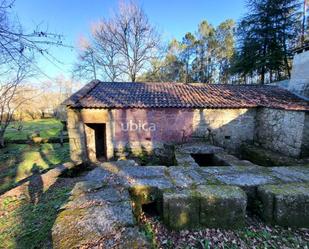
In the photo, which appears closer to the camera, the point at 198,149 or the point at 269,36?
the point at 198,149

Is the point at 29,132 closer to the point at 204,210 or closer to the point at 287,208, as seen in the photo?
the point at 204,210

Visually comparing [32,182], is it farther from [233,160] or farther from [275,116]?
[275,116]

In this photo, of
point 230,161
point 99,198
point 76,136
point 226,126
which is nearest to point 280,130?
point 226,126

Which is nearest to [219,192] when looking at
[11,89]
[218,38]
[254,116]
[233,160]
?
[233,160]

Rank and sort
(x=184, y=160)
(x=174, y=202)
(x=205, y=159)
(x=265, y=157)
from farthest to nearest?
(x=205, y=159) → (x=265, y=157) → (x=184, y=160) → (x=174, y=202)

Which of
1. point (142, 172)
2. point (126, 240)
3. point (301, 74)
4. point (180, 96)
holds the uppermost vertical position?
point (301, 74)

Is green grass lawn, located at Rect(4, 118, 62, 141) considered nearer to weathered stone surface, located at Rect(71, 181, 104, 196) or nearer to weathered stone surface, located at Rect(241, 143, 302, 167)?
weathered stone surface, located at Rect(71, 181, 104, 196)

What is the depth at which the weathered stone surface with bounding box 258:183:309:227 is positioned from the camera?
9.25 feet

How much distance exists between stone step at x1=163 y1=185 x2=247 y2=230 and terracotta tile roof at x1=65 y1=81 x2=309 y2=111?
15.4 ft

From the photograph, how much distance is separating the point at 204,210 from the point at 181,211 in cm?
36

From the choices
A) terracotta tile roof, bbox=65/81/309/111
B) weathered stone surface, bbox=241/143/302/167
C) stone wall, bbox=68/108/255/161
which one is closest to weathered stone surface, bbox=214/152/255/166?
weathered stone surface, bbox=241/143/302/167

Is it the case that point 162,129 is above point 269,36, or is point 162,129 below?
below

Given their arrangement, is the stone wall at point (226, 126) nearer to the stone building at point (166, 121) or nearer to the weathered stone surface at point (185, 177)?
the stone building at point (166, 121)

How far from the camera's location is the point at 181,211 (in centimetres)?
278
